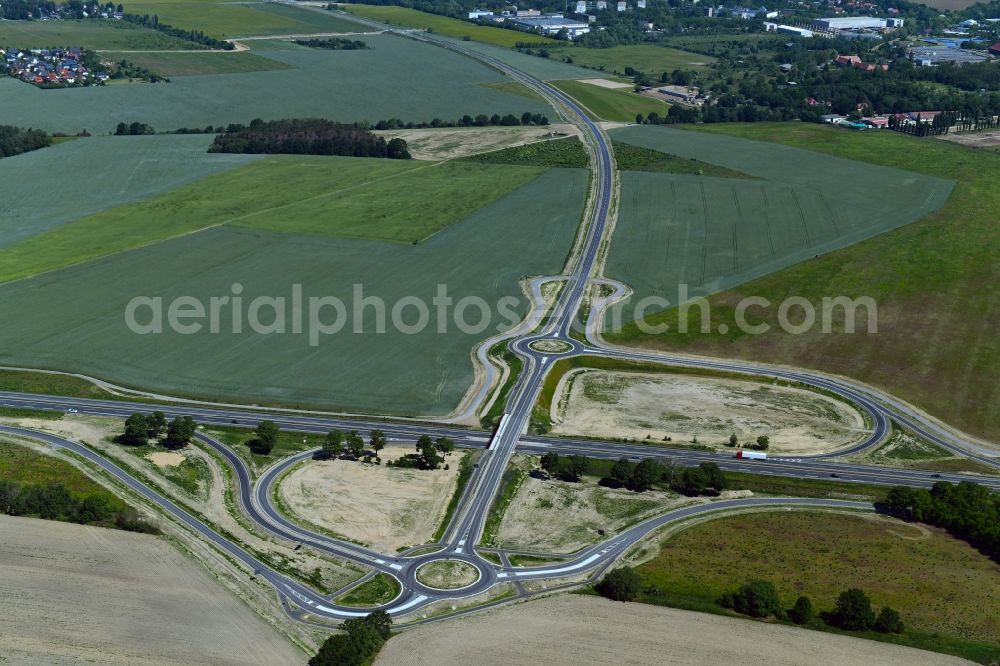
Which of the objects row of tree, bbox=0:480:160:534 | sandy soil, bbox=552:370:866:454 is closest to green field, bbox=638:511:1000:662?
sandy soil, bbox=552:370:866:454

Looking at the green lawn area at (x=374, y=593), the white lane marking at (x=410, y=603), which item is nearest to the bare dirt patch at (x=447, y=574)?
the white lane marking at (x=410, y=603)

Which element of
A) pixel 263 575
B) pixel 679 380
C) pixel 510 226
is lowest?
pixel 263 575

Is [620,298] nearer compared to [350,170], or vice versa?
[620,298]

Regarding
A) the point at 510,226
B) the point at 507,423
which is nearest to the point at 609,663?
the point at 507,423

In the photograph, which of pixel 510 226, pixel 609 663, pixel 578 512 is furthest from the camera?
pixel 510 226

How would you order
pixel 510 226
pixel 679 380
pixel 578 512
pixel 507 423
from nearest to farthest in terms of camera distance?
pixel 578 512
pixel 507 423
pixel 679 380
pixel 510 226

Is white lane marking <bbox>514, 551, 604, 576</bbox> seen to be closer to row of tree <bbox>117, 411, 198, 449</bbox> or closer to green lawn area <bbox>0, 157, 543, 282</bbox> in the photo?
row of tree <bbox>117, 411, 198, 449</bbox>

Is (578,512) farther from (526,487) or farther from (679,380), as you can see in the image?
(679,380)

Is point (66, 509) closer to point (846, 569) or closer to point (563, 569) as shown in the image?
point (563, 569)
